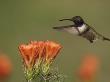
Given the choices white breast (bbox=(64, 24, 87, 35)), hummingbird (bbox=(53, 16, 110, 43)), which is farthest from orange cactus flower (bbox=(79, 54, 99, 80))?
white breast (bbox=(64, 24, 87, 35))

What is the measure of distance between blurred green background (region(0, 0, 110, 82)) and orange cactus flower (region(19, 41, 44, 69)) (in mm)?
6568

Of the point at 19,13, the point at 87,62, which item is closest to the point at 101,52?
the point at 19,13

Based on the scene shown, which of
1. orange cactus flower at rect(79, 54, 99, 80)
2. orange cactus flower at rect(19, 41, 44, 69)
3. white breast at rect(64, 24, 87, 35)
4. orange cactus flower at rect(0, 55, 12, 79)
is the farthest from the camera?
orange cactus flower at rect(79, 54, 99, 80)

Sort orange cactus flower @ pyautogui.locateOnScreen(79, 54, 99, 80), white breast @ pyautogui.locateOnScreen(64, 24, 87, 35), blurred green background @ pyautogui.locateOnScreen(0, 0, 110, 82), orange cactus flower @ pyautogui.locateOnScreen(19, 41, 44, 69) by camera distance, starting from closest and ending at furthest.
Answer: orange cactus flower @ pyautogui.locateOnScreen(19, 41, 44, 69) → white breast @ pyautogui.locateOnScreen(64, 24, 87, 35) → orange cactus flower @ pyautogui.locateOnScreen(79, 54, 99, 80) → blurred green background @ pyautogui.locateOnScreen(0, 0, 110, 82)

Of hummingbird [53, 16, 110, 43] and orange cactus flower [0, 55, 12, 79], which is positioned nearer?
hummingbird [53, 16, 110, 43]

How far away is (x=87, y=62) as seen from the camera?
9.99 metres

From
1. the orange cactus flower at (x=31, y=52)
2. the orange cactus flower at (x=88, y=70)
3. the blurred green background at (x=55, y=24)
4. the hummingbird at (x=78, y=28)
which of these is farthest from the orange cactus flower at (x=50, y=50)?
the blurred green background at (x=55, y=24)

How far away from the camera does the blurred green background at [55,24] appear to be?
16.1 metres

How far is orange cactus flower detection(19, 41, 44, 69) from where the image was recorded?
23.4 ft

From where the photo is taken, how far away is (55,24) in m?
20.1

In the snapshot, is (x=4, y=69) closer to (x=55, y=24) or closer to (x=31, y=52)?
(x=31, y=52)

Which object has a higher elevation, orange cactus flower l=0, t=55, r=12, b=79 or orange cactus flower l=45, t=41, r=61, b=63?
orange cactus flower l=45, t=41, r=61, b=63

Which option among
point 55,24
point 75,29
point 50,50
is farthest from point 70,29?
point 55,24

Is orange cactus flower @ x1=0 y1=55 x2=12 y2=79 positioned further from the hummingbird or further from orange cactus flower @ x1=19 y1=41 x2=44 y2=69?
orange cactus flower @ x1=19 y1=41 x2=44 y2=69
